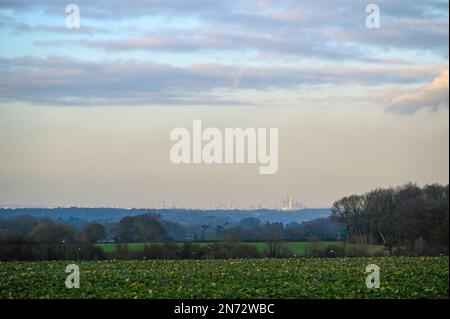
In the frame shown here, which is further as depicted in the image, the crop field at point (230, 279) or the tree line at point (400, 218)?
the tree line at point (400, 218)

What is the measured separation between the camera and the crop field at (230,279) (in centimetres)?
2764

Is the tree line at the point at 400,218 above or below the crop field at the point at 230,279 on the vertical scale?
above

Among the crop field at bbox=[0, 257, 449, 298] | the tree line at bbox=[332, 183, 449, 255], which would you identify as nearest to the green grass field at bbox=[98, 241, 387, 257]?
the tree line at bbox=[332, 183, 449, 255]

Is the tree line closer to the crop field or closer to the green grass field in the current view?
the green grass field

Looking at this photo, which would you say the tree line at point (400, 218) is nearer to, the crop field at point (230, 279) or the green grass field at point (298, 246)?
the green grass field at point (298, 246)

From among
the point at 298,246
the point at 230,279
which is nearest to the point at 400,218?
the point at 298,246

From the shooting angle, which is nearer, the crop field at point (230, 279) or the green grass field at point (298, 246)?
the crop field at point (230, 279)

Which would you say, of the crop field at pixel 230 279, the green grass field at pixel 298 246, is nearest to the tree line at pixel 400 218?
the green grass field at pixel 298 246
